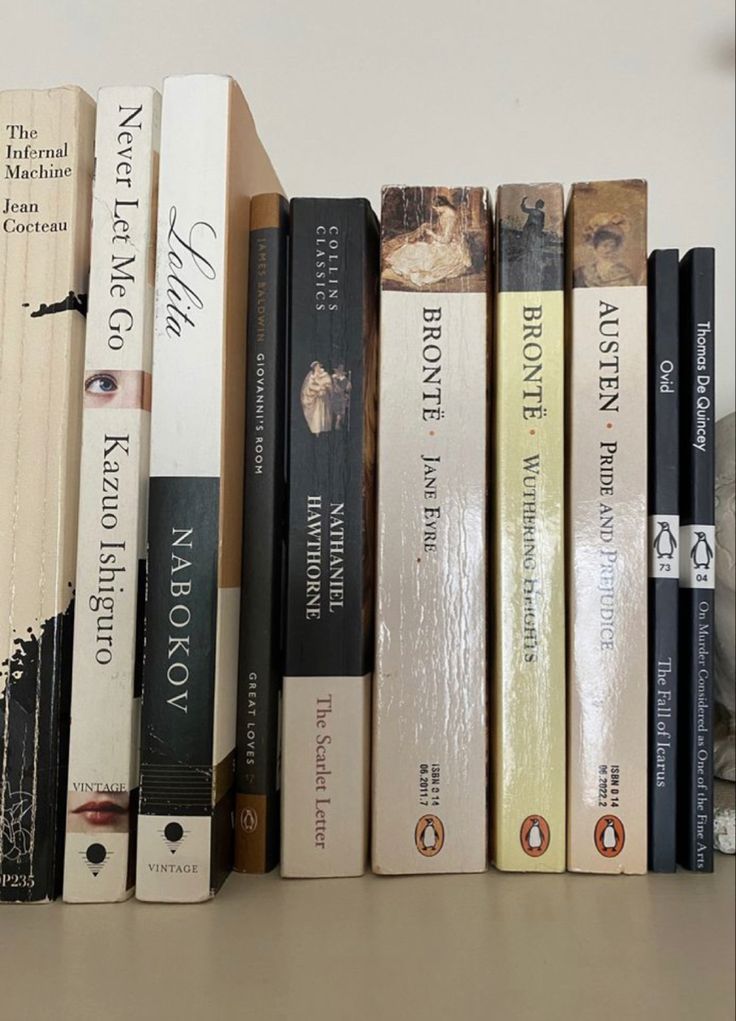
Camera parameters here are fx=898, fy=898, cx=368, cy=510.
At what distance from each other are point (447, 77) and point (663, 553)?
28 cm

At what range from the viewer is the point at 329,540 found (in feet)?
1.53

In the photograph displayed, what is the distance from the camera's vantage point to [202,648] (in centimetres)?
43

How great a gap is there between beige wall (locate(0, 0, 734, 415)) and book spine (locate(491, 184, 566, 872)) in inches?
2.8

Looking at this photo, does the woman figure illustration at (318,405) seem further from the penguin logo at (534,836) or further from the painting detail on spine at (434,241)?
the penguin logo at (534,836)

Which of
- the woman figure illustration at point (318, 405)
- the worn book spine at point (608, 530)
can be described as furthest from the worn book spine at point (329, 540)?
the worn book spine at point (608, 530)

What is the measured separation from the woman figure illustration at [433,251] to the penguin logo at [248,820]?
29cm

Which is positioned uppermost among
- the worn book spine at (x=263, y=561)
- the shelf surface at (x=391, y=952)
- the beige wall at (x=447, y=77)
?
the beige wall at (x=447, y=77)

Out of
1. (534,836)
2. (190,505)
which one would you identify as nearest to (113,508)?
(190,505)

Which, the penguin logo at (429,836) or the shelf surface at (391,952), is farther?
the penguin logo at (429,836)

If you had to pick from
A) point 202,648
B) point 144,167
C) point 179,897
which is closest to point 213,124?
point 144,167

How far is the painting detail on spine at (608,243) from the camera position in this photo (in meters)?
0.47

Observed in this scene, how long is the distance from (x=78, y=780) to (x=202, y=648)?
0.28 ft

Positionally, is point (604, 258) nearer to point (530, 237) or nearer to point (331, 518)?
point (530, 237)

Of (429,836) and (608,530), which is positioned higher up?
(608,530)
